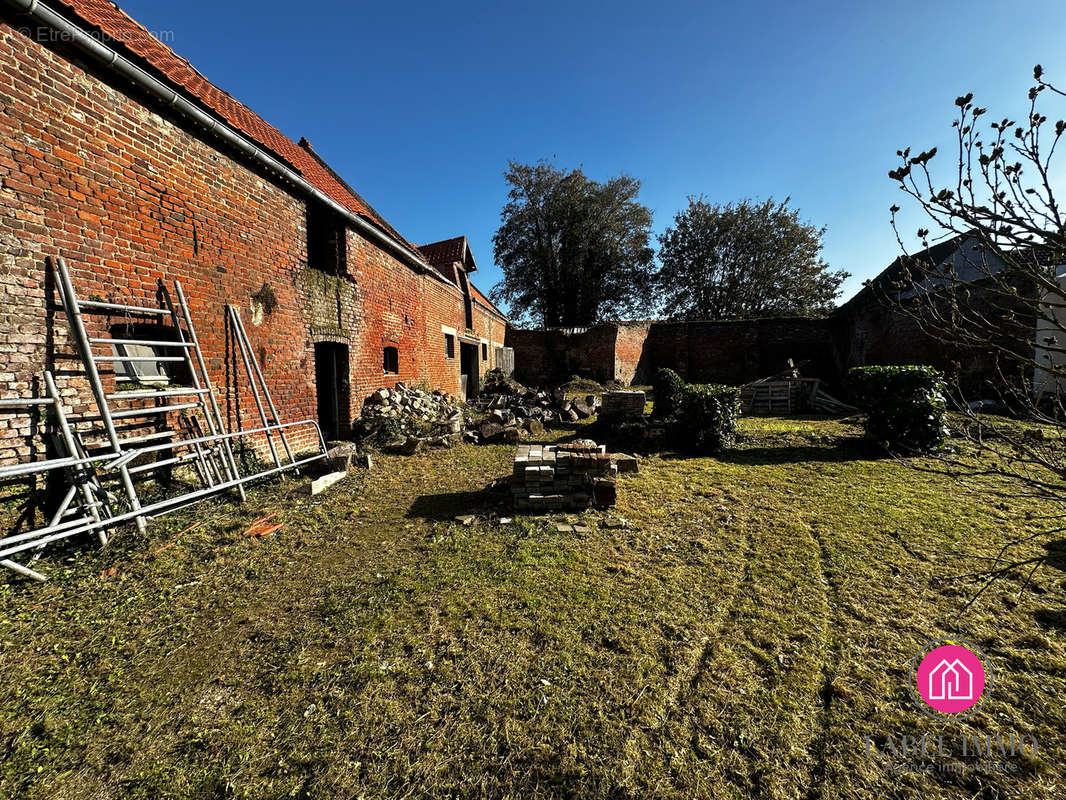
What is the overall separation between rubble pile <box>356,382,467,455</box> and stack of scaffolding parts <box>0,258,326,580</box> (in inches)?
75.1

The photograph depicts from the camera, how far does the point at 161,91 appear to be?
4.58 m

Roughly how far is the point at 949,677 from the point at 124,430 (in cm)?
732

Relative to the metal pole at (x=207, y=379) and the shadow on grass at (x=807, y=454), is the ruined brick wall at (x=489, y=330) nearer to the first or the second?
the shadow on grass at (x=807, y=454)

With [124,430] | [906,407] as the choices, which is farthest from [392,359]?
[906,407]

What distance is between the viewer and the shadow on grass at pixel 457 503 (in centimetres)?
478

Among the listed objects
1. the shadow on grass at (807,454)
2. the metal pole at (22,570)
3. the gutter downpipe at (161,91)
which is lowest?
the shadow on grass at (807,454)

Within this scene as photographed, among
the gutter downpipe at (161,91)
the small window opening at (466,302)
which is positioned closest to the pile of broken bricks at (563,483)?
the gutter downpipe at (161,91)

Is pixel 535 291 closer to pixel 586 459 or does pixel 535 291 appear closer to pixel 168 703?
pixel 586 459

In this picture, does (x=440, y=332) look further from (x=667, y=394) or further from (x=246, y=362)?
(x=246, y=362)

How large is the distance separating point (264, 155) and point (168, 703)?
6690mm

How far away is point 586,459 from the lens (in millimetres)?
4863

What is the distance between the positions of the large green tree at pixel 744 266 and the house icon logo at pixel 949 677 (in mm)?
28278

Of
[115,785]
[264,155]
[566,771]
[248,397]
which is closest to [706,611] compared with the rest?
[566,771]

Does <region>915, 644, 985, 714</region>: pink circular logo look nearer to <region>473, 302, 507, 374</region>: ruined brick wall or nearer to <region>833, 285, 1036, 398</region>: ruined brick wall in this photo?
<region>833, 285, 1036, 398</region>: ruined brick wall
